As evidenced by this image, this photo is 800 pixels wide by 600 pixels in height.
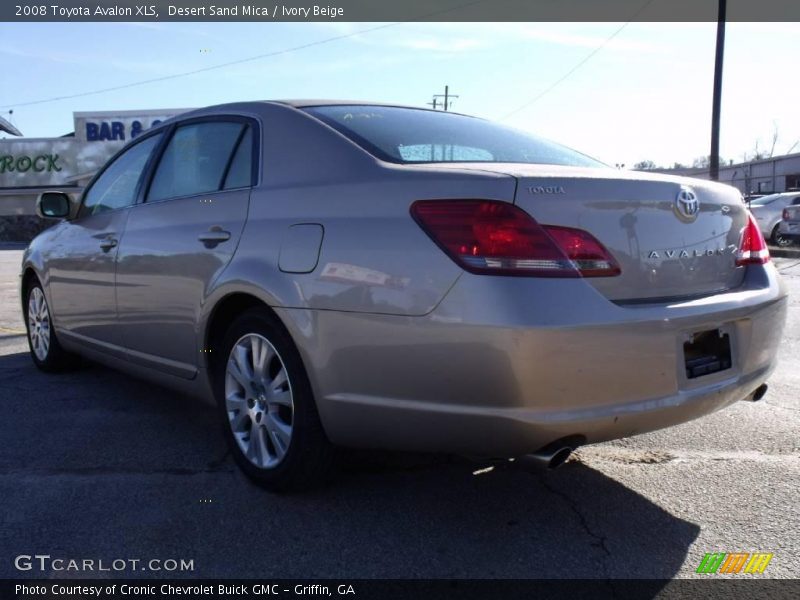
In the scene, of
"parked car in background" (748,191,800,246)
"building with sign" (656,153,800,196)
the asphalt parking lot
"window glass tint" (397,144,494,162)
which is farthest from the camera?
"building with sign" (656,153,800,196)

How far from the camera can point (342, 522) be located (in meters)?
2.96

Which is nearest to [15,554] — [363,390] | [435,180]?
[363,390]

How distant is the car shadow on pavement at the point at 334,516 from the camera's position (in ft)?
8.68

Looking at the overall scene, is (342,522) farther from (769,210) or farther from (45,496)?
(769,210)

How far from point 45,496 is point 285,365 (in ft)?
3.96

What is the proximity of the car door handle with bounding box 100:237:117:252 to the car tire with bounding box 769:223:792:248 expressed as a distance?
62.3 feet

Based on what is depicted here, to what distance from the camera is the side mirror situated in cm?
511

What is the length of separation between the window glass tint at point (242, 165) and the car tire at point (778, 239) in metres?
19.1

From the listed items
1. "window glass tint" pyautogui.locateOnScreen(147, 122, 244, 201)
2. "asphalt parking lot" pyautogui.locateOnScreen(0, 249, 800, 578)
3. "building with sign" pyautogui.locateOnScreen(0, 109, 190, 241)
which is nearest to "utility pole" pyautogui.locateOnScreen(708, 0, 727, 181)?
"asphalt parking lot" pyautogui.locateOnScreen(0, 249, 800, 578)

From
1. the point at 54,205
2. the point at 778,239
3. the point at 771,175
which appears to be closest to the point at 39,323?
the point at 54,205

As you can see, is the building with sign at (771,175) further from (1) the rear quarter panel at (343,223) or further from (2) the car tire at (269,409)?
(2) the car tire at (269,409)

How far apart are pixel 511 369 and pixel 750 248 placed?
1425mm

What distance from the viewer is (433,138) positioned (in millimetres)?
3416

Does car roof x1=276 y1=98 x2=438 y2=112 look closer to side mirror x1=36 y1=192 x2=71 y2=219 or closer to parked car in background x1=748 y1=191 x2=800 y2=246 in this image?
side mirror x1=36 y1=192 x2=71 y2=219
